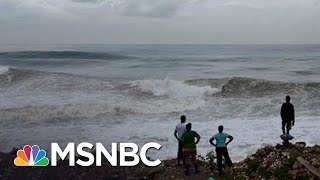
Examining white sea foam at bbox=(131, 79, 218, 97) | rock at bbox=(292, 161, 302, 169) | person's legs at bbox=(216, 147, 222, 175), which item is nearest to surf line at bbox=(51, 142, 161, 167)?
person's legs at bbox=(216, 147, 222, 175)

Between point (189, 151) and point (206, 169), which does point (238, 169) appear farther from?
point (189, 151)

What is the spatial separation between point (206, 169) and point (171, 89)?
1844 cm

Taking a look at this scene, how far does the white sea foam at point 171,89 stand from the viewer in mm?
28344

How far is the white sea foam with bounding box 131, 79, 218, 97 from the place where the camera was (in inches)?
1116

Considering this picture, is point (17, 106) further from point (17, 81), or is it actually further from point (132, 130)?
point (17, 81)

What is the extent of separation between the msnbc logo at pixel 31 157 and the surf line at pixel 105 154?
0.28 m

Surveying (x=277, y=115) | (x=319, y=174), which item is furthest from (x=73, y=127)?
(x=319, y=174)

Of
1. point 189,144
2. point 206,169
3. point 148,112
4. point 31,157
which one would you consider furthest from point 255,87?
point 189,144

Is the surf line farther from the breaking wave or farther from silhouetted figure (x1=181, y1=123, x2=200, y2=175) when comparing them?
the breaking wave

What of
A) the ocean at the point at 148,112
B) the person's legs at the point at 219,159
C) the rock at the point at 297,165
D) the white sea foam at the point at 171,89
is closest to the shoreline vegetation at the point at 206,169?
the rock at the point at 297,165

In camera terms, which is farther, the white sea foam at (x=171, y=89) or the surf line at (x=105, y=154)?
the white sea foam at (x=171, y=89)

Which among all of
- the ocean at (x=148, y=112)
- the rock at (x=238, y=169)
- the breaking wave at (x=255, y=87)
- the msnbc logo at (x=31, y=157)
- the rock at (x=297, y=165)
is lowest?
the rock at (x=238, y=169)

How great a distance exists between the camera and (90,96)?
26.0m

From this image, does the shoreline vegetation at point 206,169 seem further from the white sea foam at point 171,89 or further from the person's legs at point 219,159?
the white sea foam at point 171,89
